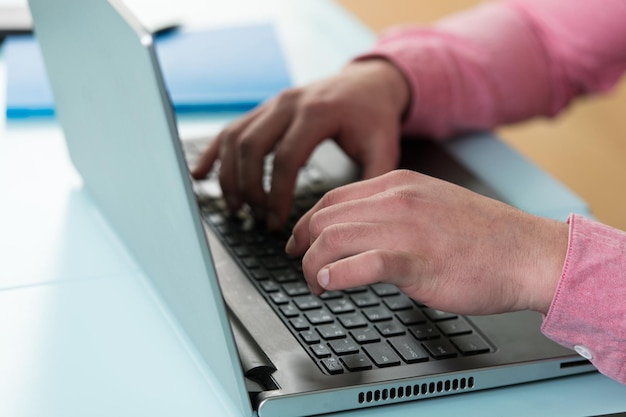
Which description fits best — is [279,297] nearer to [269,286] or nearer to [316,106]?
[269,286]

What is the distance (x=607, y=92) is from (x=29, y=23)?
2.30 feet

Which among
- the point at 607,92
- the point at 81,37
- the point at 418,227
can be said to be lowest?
the point at 607,92

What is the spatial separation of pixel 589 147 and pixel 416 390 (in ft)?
5.74

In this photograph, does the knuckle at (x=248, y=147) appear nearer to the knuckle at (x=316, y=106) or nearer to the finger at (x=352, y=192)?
the knuckle at (x=316, y=106)

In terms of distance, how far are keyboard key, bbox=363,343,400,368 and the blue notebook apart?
49 cm

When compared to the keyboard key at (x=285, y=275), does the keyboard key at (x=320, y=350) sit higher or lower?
higher

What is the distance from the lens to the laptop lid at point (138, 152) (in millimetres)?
520

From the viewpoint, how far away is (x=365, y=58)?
997 mm

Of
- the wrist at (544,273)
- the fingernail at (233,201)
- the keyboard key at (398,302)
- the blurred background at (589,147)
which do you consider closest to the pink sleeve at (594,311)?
the wrist at (544,273)

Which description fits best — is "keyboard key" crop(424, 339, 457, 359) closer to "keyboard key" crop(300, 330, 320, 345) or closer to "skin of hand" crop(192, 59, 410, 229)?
"keyboard key" crop(300, 330, 320, 345)

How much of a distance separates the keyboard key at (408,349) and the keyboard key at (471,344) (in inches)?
1.1

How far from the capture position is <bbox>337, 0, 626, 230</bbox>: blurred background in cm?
205

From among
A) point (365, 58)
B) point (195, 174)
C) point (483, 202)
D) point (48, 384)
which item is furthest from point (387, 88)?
point (48, 384)

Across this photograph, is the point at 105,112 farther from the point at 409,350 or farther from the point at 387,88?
the point at 387,88
